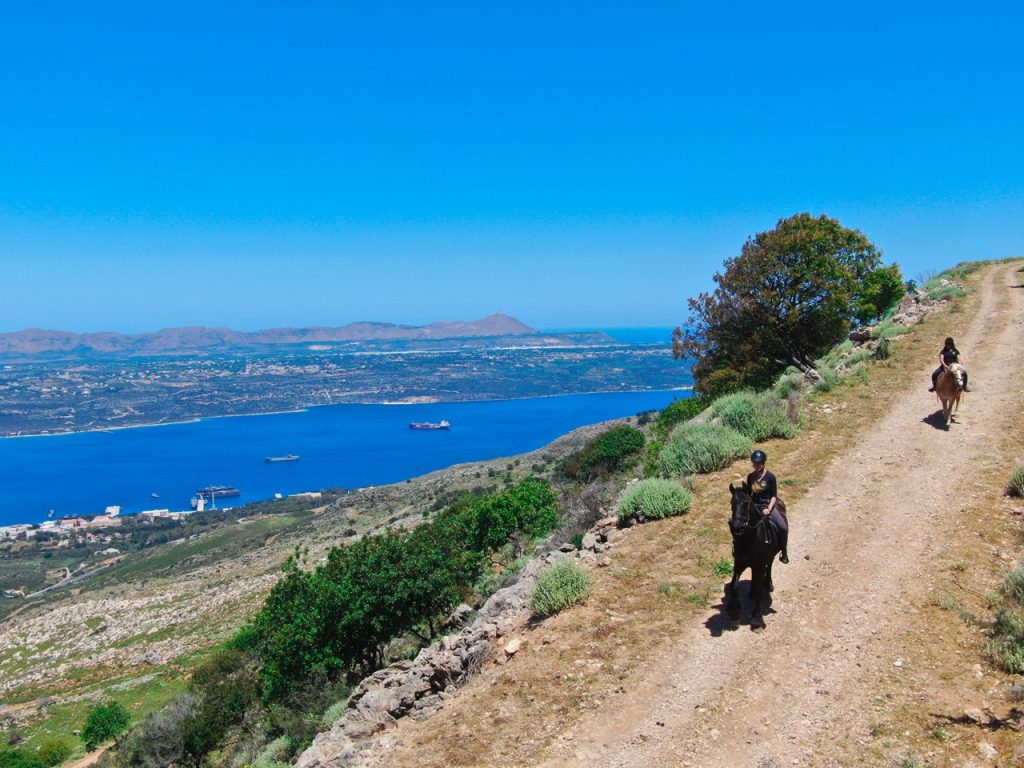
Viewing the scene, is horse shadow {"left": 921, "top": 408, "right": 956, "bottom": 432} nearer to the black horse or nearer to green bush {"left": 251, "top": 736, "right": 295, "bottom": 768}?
the black horse

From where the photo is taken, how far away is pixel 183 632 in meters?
36.9

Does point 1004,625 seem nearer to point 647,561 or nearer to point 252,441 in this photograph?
point 647,561

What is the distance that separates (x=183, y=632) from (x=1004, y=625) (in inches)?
1575

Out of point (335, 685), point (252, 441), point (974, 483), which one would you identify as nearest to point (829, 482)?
point (974, 483)

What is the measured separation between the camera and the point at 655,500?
1109 cm

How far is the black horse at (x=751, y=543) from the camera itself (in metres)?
7.34

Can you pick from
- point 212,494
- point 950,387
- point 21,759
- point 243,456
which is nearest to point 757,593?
point 950,387

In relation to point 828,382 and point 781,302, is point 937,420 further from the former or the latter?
point 781,302

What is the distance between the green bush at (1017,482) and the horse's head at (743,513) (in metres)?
5.13

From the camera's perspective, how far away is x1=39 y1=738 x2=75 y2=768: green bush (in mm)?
24062

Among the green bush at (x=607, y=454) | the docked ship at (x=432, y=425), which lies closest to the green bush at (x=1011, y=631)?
the green bush at (x=607, y=454)

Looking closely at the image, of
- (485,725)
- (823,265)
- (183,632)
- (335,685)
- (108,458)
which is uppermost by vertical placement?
(823,265)

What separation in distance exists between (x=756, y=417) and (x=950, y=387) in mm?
3620

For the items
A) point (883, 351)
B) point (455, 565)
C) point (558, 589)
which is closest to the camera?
point (558, 589)
